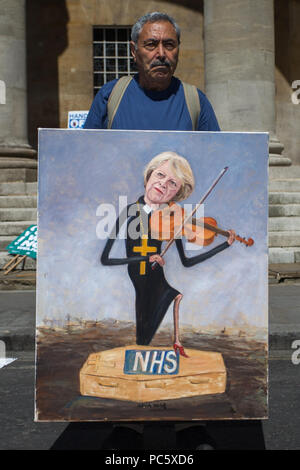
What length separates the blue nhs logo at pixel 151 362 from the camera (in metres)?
3.13

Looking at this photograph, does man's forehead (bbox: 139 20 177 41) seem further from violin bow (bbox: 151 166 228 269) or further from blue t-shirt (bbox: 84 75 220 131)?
violin bow (bbox: 151 166 228 269)

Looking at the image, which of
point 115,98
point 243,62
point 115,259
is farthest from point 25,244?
point 115,259

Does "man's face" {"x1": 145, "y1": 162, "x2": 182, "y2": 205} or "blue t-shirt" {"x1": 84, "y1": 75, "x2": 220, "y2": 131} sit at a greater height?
"blue t-shirt" {"x1": 84, "y1": 75, "x2": 220, "y2": 131}

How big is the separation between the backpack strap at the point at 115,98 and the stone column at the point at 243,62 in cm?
1078

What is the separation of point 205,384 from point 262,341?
0.29 m

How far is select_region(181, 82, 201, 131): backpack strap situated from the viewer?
11.9 ft

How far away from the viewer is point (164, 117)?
3576 millimetres

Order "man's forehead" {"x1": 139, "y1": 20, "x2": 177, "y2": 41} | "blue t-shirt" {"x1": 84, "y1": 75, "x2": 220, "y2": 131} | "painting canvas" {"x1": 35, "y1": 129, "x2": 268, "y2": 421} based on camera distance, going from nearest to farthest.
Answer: "painting canvas" {"x1": 35, "y1": 129, "x2": 268, "y2": 421} < "man's forehead" {"x1": 139, "y1": 20, "x2": 177, "y2": 41} < "blue t-shirt" {"x1": 84, "y1": 75, "x2": 220, "y2": 131}

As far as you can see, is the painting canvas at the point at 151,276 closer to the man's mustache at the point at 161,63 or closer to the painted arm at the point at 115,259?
the painted arm at the point at 115,259

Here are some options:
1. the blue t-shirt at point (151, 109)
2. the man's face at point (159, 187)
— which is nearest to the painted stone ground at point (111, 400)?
the man's face at point (159, 187)

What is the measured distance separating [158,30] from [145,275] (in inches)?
43.0

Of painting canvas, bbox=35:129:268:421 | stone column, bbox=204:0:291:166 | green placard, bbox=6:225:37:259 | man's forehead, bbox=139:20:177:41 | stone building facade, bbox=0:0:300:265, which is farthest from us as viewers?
stone column, bbox=204:0:291:166

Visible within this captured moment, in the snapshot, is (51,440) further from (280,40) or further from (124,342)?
(280,40)
